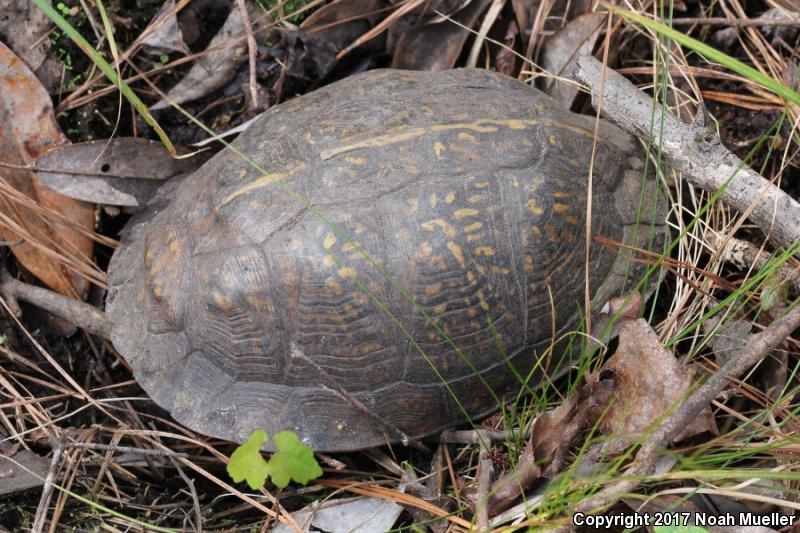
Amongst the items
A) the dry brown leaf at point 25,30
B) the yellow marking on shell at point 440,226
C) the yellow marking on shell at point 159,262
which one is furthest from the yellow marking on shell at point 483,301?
the dry brown leaf at point 25,30

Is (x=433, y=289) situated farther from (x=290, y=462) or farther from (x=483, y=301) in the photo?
(x=290, y=462)

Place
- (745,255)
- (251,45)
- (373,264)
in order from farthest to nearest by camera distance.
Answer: (251,45) < (745,255) < (373,264)

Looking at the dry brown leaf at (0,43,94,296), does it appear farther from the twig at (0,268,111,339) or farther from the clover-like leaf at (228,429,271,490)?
the clover-like leaf at (228,429,271,490)

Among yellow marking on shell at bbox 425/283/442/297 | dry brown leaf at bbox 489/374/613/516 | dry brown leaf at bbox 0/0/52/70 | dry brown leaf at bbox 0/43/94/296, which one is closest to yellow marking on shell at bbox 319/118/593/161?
yellow marking on shell at bbox 425/283/442/297

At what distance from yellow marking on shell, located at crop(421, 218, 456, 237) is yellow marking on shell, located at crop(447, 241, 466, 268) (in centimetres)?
3

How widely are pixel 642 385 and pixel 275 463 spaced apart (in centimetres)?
110

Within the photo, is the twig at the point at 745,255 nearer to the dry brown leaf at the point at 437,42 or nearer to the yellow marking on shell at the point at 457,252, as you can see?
the yellow marking on shell at the point at 457,252

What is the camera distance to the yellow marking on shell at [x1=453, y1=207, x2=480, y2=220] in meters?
2.29

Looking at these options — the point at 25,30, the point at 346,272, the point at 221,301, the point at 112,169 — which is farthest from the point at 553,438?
the point at 25,30

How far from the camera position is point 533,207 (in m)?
2.38

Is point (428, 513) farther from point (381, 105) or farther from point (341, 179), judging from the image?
point (381, 105)

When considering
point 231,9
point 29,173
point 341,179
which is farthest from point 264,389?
point 231,9

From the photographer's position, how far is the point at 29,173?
2.91m

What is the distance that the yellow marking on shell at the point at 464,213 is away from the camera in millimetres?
2285
